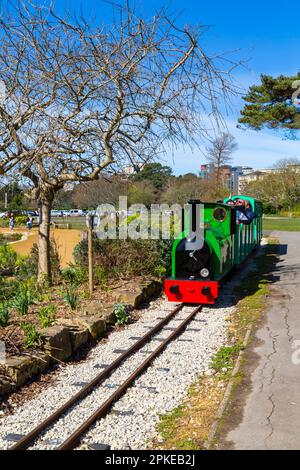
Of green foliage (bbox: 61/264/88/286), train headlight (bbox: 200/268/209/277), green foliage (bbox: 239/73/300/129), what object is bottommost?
green foliage (bbox: 61/264/88/286)

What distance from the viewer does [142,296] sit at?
36.1 feet

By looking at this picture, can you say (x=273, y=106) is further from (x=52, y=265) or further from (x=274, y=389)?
(x=274, y=389)

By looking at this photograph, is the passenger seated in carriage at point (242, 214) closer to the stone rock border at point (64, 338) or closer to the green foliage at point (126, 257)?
the green foliage at point (126, 257)

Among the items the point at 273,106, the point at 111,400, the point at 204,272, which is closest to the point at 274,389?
the point at 111,400

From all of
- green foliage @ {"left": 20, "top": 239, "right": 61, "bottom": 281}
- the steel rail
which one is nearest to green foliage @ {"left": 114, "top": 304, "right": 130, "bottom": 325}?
the steel rail

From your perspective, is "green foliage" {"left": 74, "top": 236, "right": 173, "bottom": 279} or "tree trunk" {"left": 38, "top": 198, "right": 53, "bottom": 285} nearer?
"tree trunk" {"left": 38, "top": 198, "right": 53, "bottom": 285}

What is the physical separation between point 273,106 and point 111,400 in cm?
1892

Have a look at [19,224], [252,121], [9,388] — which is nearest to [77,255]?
[9,388]

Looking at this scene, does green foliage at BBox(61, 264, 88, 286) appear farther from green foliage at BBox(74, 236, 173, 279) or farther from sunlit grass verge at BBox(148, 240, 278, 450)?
sunlit grass verge at BBox(148, 240, 278, 450)

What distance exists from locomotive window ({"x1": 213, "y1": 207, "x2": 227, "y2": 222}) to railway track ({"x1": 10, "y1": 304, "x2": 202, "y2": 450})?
133 inches

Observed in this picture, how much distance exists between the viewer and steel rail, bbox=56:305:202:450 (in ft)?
15.0

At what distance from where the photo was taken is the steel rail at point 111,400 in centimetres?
459

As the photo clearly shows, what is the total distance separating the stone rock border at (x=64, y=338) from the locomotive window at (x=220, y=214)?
2.77m

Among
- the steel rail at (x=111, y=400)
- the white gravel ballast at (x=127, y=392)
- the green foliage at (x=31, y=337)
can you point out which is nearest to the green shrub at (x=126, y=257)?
the white gravel ballast at (x=127, y=392)
